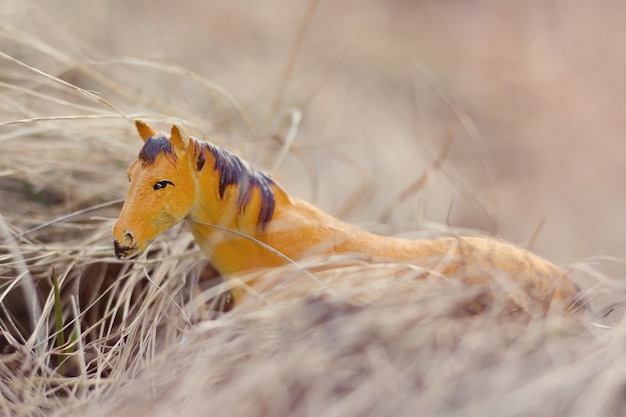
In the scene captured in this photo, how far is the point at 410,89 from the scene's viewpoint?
267 cm

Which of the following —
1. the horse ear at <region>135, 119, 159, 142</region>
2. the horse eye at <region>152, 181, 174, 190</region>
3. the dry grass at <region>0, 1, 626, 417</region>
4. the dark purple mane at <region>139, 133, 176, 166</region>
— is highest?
the horse ear at <region>135, 119, 159, 142</region>

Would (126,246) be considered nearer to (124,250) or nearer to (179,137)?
(124,250)

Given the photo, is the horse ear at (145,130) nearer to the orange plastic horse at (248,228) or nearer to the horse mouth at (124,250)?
the orange plastic horse at (248,228)

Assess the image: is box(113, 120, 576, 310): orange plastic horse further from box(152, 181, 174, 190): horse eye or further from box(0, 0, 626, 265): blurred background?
box(0, 0, 626, 265): blurred background

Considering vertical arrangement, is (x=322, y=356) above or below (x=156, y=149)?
below

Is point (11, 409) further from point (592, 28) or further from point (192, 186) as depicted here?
point (592, 28)

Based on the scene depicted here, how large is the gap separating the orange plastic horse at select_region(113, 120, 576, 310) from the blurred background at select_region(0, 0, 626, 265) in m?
0.49

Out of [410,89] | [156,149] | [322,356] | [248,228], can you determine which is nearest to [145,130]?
[156,149]

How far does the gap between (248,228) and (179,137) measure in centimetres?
13

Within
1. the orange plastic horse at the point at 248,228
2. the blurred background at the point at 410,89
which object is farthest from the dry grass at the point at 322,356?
the blurred background at the point at 410,89

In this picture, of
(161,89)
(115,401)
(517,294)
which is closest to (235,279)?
(115,401)

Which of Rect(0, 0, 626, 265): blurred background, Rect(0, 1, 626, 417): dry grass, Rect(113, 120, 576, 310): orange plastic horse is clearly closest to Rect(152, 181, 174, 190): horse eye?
Rect(113, 120, 576, 310): orange plastic horse

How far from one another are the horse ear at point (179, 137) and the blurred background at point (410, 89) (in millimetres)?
541

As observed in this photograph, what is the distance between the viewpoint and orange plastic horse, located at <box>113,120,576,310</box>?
0.66 m
